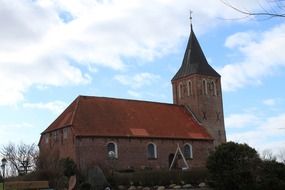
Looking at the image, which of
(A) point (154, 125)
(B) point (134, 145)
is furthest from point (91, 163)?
(A) point (154, 125)

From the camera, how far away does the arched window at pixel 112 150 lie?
53031 millimetres

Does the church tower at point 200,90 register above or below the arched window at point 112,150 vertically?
above

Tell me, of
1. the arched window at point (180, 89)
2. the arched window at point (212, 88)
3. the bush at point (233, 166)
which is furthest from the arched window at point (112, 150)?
the bush at point (233, 166)

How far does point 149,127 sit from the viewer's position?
57.9m

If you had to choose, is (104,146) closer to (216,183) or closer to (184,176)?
(184,176)

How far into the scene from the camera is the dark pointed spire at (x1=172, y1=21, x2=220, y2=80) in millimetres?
66875

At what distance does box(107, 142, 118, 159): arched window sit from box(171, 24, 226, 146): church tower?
1479cm

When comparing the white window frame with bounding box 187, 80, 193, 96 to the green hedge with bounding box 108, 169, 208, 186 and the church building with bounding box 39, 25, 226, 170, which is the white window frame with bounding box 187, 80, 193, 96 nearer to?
the church building with bounding box 39, 25, 226, 170

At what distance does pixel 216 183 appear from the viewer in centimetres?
3294

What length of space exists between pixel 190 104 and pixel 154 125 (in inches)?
363

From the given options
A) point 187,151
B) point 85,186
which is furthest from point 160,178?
point 187,151

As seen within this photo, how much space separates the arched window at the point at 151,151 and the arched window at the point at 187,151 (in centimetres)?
437

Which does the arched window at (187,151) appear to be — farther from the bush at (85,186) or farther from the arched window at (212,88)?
the bush at (85,186)

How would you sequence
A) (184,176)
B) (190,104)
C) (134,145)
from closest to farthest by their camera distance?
(184,176)
(134,145)
(190,104)
